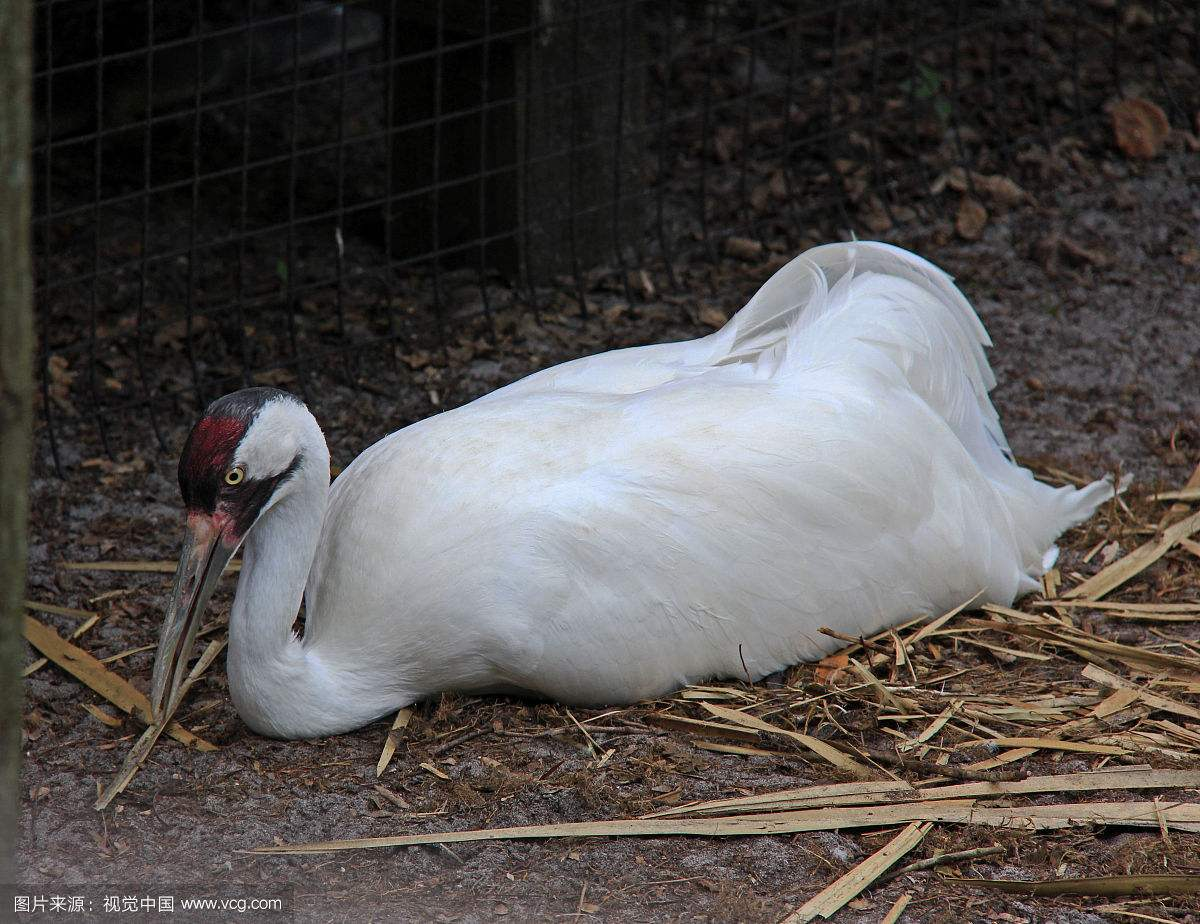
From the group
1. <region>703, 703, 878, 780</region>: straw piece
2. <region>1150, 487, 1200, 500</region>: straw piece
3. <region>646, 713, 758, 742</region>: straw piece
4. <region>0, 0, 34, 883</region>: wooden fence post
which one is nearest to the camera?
<region>0, 0, 34, 883</region>: wooden fence post

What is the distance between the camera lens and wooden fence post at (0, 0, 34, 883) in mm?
1399

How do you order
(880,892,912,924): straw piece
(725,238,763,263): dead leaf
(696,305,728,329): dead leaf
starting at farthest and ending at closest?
(725,238,763,263): dead leaf → (696,305,728,329): dead leaf → (880,892,912,924): straw piece

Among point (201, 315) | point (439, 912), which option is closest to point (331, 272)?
point (201, 315)

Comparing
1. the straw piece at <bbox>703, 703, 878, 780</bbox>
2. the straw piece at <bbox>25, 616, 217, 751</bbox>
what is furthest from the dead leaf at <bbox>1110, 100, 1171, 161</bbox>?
the straw piece at <bbox>25, 616, 217, 751</bbox>

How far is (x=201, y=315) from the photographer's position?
18.1 ft

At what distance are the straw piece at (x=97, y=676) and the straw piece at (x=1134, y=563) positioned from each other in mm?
2319

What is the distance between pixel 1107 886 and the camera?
2.94 metres

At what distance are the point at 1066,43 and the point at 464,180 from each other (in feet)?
11.9

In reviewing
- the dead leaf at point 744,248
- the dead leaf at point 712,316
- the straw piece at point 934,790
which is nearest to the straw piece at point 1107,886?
the straw piece at point 934,790

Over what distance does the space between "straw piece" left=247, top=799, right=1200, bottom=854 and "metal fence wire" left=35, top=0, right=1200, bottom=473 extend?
229cm

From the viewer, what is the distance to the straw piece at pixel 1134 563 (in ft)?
13.4

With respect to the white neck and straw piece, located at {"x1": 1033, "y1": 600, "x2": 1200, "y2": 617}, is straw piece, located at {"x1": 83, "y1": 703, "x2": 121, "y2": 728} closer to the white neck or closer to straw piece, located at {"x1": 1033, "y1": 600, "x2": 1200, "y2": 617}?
the white neck

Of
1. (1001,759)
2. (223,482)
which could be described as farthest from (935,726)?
(223,482)

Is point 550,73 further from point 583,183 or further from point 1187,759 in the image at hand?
point 1187,759
